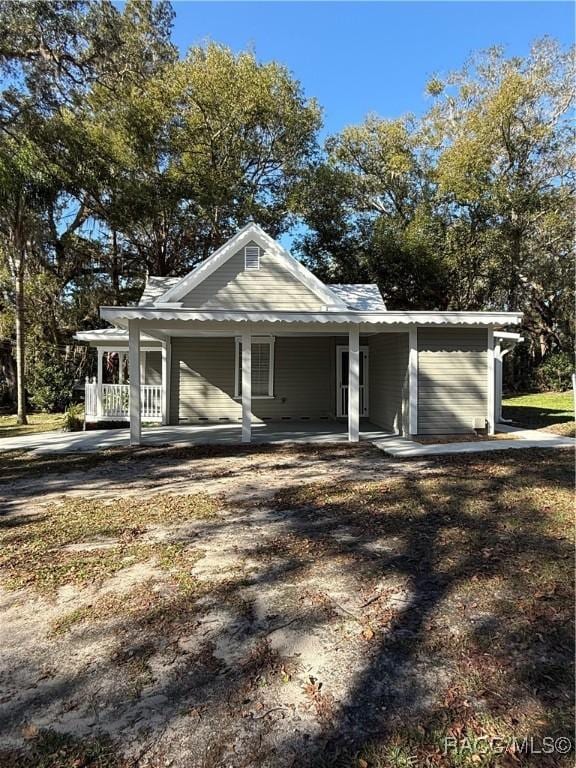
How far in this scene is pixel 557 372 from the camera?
22.9 m

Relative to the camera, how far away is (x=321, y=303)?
488 inches

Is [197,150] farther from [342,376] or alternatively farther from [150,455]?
[150,455]

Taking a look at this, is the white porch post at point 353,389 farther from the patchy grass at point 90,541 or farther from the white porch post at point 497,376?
the patchy grass at point 90,541

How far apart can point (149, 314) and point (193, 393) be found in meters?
4.51

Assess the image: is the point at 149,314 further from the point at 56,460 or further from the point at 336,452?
the point at 336,452

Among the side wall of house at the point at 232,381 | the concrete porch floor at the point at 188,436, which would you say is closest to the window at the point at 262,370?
the side wall of house at the point at 232,381

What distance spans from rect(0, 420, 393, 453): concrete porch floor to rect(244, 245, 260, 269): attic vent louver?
13.7 ft

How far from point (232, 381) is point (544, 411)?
10539mm

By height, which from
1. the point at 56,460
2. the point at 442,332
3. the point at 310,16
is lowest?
the point at 56,460

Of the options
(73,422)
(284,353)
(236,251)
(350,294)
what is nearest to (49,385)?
(73,422)

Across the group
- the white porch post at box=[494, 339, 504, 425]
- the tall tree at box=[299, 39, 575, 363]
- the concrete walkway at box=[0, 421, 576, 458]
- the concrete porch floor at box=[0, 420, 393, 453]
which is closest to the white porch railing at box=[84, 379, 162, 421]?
the concrete porch floor at box=[0, 420, 393, 453]

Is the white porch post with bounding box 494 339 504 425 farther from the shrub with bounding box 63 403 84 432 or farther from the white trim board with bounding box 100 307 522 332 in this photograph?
the shrub with bounding box 63 403 84 432

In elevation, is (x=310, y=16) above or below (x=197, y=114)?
below

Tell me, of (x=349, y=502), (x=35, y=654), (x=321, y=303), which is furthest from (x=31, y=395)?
(x=35, y=654)
